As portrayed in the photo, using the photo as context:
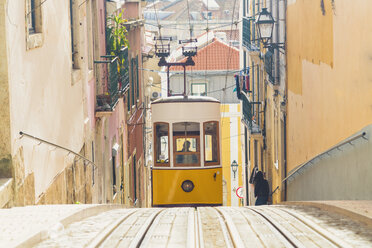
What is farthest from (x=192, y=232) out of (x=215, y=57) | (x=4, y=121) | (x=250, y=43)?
(x=215, y=57)

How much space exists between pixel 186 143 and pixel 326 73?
4933mm

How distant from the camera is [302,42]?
11.9m

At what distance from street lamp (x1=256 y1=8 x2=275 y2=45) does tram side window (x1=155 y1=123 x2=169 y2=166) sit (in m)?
2.69

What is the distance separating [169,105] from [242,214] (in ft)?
24.0

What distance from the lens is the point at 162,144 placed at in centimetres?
1424

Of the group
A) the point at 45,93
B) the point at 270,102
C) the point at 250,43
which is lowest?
the point at 270,102

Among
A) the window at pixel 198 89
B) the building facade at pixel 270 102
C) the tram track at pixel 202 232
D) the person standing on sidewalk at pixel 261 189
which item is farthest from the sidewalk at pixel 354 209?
the window at pixel 198 89

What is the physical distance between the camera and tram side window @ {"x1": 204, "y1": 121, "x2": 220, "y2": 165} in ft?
46.6

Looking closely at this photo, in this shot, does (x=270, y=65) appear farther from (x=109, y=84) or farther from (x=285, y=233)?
(x=285, y=233)

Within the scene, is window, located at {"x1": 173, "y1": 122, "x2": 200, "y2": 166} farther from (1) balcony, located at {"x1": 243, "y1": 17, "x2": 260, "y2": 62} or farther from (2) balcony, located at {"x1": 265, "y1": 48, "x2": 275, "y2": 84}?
(1) balcony, located at {"x1": 243, "y1": 17, "x2": 260, "y2": 62}

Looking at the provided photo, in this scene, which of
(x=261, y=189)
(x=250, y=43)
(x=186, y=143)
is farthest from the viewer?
(x=250, y=43)

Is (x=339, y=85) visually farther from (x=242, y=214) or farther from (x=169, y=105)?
(x=169, y=105)

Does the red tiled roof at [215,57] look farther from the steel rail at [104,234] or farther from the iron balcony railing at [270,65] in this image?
the steel rail at [104,234]

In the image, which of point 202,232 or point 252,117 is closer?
point 202,232
